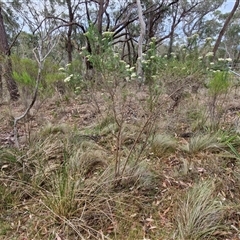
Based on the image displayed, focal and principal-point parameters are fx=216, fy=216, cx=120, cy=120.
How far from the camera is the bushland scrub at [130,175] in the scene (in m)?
1.65

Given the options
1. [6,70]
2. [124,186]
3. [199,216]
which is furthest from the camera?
[6,70]

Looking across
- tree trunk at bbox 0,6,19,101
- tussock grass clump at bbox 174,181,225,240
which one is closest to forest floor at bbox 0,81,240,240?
tussock grass clump at bbox 174,181,225,240

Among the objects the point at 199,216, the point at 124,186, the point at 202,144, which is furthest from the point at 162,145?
A: the point at 199,216

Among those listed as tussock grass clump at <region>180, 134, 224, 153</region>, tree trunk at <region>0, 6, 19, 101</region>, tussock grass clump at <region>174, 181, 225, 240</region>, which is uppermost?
tree trunk at <region>0, 6, 19, 101</region>

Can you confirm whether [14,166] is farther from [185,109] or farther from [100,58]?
[185,109]

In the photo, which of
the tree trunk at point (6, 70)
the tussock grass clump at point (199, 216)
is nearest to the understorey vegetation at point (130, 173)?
the tussock grass clump at point (199, 216)

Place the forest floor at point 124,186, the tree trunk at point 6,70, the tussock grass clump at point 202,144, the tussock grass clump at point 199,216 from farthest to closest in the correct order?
1. the tree trunk at point 6,70
2. the tussock grass clump at point 202,144
3. the forest floor at point 124,186
4. the tussock grass clump at point 199,216

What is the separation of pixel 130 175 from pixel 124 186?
0.39 ft

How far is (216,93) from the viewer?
305 cm

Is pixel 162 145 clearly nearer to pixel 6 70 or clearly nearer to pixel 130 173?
pixel 130 173

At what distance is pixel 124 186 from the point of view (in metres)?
2.05

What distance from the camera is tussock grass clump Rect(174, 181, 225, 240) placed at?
1.51 metres

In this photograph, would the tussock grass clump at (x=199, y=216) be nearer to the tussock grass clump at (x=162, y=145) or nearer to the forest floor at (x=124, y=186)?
the forest floor at (x=124, y=186)

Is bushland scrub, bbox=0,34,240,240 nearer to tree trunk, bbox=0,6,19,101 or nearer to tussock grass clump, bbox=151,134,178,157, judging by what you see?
→ tussock grass clump, bbox=151,134,178,157
